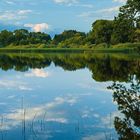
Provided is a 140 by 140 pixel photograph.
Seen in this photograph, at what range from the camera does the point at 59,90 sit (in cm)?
2038

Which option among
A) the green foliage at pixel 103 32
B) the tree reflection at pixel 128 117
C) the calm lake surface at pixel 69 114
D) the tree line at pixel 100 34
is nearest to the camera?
the tree reflection at pixel 128 117

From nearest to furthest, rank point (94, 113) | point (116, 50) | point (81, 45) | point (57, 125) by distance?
1. point (57, 125)
2. point (94, 113)
3. point (116, 50)
4. point (81, 45)

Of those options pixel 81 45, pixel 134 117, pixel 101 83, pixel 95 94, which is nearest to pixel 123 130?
pixel 134 117

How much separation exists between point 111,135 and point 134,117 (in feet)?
5.84

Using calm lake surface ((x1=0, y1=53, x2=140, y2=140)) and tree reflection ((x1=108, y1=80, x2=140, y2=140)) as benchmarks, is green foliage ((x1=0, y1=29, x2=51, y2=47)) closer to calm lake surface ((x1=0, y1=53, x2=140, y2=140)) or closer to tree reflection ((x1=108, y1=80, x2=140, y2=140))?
calm lake surface ((x1=0, y1=53, x2=140, y2=140))

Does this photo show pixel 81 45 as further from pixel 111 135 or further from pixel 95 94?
pixel 111 135

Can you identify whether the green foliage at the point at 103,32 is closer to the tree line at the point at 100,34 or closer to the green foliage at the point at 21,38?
the tree line at the point at 100,34

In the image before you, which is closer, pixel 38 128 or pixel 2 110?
pixel 38 128

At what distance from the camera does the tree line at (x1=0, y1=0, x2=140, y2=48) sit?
48281 mm

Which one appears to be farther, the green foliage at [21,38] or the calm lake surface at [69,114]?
the green foliage at [21,38]

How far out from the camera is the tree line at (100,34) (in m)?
48.3

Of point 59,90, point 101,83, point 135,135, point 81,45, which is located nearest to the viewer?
point 135,135

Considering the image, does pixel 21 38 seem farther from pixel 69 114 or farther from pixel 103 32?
pixel 69 114

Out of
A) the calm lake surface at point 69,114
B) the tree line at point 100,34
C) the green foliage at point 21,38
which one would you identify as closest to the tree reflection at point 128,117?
the calm lake surface at point 69,114
